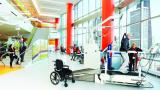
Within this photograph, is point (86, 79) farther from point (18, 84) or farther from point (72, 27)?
point (72, 27)

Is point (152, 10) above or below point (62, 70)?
above

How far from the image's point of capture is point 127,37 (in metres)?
7.46

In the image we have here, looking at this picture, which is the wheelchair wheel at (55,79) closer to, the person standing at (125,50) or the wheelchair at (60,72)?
the wheelchair at (60,72)

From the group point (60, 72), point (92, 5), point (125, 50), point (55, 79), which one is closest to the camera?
point (60, 72)

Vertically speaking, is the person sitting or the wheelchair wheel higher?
the person sitting

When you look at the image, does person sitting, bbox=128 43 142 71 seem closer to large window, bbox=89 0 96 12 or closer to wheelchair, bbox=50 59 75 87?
wheelchair, bbox=50 59 75 87

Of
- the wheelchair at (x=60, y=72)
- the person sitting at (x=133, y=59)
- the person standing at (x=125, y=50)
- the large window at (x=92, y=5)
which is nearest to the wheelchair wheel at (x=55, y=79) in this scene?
the wheelchair at (x=60, y=72)

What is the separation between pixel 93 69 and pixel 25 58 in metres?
6.13

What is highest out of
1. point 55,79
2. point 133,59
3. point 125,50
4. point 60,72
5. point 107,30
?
point 107,30

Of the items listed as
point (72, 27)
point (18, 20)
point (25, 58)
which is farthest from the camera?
point (72, 27)

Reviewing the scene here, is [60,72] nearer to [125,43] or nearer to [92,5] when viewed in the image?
[125,43]

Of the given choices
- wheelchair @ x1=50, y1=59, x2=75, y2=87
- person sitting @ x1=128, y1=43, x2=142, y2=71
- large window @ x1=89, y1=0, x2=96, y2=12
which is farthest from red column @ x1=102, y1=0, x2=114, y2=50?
large window @ x1=89, y1=0, x2=96, y2=12

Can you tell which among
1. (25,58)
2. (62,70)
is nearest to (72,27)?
(25,58)

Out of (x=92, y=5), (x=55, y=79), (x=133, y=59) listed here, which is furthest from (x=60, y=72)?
(x=92, y=5)
